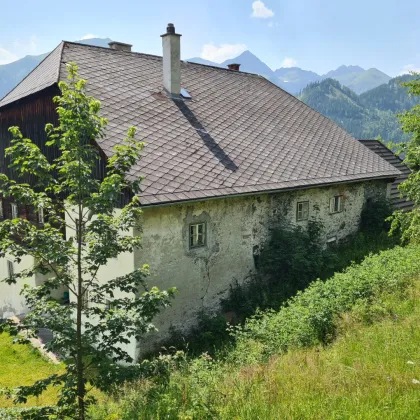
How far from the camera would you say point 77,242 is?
4.70 metres

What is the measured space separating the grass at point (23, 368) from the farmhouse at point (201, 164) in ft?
7.24

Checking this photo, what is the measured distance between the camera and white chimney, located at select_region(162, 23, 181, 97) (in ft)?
40.2

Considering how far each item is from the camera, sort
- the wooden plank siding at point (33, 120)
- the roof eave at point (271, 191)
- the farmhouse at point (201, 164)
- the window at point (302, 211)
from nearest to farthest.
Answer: the roof eave at point (271, 191) < the farmhouse at point (201, 164) < the wooden plank siding at point (33, 120) < the window at point (302, 211)

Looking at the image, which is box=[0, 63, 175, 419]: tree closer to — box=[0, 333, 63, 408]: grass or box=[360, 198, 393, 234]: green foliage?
box=[0, 333, 63, 408]: grass

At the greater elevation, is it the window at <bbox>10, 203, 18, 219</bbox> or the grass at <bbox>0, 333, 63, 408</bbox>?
the window at <bbox>10, 203, 18, 219</bbox>

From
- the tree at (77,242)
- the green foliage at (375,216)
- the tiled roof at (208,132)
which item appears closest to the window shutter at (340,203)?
the tiled roof at (208,132)

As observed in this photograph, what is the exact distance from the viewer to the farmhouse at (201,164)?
876 centimetres

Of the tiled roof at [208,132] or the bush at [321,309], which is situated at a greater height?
the tiled roof at [208,132]

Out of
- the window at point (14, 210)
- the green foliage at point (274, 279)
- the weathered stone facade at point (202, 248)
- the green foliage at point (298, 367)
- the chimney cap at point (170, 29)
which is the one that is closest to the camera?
the green foliage at point (298, 367)

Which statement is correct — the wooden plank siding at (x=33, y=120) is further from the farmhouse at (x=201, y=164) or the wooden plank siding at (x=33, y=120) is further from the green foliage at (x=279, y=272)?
the green foliage at (x=279, y=272)

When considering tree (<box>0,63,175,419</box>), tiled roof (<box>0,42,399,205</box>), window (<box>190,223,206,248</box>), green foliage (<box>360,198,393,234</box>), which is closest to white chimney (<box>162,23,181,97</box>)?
tiled roof (<box>0,42,399,205</box>)

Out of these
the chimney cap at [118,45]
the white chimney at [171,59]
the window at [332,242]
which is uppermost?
the chimney cap at [118,45]

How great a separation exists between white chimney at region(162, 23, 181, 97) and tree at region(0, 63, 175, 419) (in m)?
8.25

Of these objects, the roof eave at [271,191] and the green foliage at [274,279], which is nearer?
the roof eave at [271,191]
